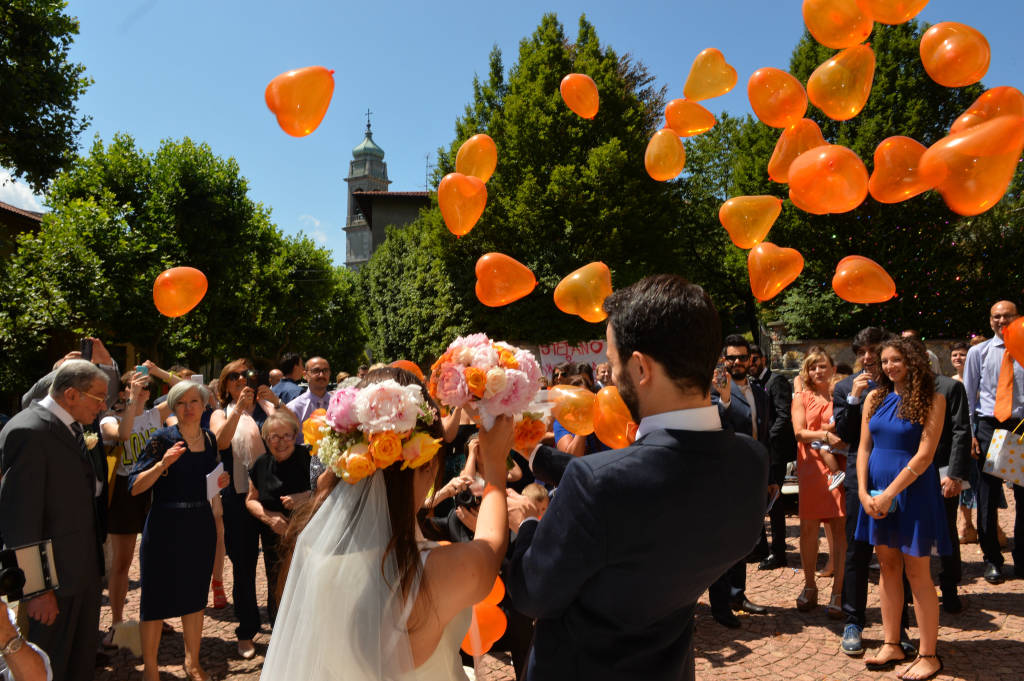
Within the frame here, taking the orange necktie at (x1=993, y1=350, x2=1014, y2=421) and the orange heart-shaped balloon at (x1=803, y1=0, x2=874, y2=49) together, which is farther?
the orange necktie at (x1=993, y1=350, x2=1014, y2=421)

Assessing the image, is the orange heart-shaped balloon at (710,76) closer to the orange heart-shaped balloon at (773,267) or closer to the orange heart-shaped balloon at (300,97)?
the orange heart-shaped balloon at (773,267)

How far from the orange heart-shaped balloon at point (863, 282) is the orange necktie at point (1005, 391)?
9.65 feet

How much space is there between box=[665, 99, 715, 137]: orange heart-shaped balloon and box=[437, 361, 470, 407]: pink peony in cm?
345

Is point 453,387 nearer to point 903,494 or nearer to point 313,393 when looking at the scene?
point 903,494

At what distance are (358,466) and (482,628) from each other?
1.03 metres

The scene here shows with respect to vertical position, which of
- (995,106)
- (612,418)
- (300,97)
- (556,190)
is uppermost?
(556,190)

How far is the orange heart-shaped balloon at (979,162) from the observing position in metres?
3.02

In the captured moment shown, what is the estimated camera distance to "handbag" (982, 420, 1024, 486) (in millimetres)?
5496

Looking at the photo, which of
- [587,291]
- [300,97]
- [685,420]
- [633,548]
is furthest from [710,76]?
[633,548]

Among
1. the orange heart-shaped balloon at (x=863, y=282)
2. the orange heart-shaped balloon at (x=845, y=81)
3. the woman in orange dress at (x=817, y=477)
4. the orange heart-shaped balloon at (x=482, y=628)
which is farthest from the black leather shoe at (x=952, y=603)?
the orange heart-shaped balloon at (x=482, y=628)

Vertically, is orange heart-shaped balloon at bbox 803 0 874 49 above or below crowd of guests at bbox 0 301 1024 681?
above

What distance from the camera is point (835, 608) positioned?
17.6 ft

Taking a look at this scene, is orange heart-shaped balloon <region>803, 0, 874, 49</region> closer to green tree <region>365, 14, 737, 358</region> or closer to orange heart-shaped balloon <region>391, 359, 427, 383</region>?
orange heart-shaped balloon <region>391, 359, 427, 383</region>

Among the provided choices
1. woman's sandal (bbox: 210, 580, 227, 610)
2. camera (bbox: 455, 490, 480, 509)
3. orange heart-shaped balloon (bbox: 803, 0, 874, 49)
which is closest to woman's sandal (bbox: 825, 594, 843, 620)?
camera (bbox: 455, 490, 480, 509)
